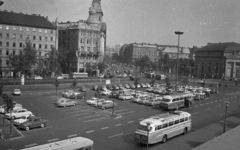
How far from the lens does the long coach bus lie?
3594cm

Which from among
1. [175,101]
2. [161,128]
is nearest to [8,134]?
[161,128]

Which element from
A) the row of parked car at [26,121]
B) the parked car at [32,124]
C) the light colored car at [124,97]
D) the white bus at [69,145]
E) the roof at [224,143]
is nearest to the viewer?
the white bus at [69,145]

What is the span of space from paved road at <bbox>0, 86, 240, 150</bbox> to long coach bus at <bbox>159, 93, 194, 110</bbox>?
1.14m

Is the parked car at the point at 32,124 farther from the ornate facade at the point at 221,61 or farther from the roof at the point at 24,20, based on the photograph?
the ornate facade at the point at 221,61

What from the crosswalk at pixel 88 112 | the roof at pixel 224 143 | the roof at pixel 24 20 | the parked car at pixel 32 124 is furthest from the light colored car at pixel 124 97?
the roof at pixel 24 20

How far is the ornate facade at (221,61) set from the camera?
11644 cm

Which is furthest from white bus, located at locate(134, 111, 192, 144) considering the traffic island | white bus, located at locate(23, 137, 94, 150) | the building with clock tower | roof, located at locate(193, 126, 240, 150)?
the building with clock tower

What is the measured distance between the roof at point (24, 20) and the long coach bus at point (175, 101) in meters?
58.0

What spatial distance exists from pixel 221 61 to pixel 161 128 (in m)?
Result: 109

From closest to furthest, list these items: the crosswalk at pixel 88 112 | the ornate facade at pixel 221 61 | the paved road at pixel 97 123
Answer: the paved road at pixel 97 123 → the crosswalk at pixel 88 112 → the ornate facade at pixel 221 61

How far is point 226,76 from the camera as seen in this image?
4567 inches

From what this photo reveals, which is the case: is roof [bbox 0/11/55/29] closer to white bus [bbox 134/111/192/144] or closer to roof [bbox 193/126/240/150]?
white bus [bbox 134/111/192/144]

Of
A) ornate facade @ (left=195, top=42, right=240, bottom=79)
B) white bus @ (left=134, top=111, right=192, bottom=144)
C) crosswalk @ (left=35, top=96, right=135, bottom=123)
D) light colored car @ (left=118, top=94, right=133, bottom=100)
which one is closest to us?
white bus @ (left=134, top=111, right=192, bottom=144)

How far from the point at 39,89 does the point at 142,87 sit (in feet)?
89.8
